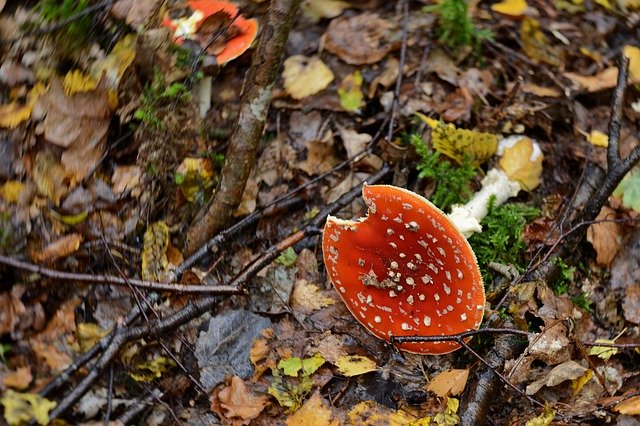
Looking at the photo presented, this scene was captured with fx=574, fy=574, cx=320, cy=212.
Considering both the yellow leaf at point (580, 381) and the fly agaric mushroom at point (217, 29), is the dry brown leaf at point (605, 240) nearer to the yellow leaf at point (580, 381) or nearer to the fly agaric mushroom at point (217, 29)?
the yellow leaf at point (580, 381)

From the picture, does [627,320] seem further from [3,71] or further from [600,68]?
[3,71]

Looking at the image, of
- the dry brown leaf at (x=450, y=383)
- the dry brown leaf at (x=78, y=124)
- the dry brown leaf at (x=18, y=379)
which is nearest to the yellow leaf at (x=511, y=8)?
the dry brown leaf at (x=450, y=383)

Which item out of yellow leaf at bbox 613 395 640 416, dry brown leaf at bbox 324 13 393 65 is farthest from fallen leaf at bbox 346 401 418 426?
dry brown leaf at bbox 324 13 393 65

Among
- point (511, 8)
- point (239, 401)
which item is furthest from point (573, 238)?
point (511, 8)

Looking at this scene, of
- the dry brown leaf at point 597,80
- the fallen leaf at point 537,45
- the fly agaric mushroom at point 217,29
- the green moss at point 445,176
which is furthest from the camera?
the fallen leaf at point 537,45

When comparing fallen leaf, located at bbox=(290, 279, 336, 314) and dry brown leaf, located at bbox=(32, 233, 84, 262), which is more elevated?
dry brown leaf, located at bbox=(32, 233, 84, 262)

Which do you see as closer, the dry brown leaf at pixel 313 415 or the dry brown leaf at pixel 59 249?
the dry brown leaf at pixel 313 415

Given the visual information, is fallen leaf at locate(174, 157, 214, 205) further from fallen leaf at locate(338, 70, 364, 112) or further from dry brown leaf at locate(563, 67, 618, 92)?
dry brown leaf at locate(563, 67, 618, 92)

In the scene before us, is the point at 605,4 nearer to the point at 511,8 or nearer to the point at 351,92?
the point at 511,8
